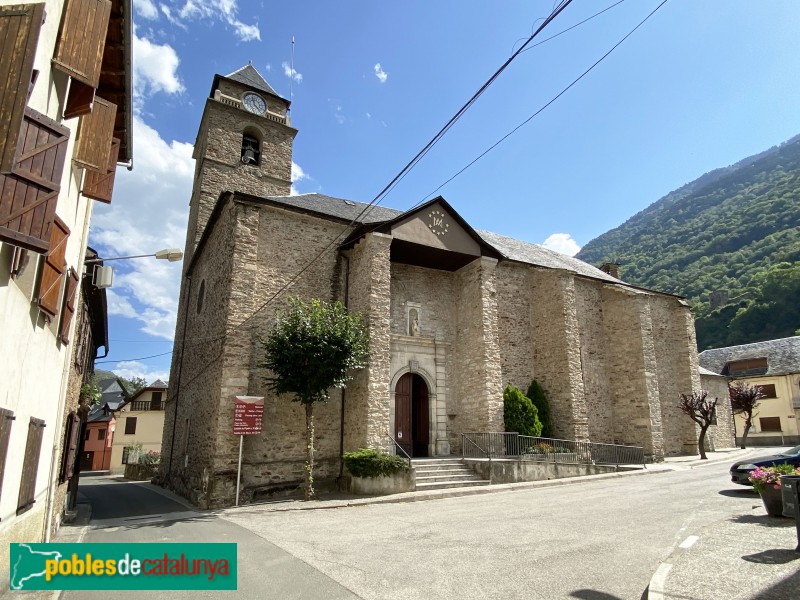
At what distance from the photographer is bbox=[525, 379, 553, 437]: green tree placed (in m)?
17.6

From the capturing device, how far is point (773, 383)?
111 feet

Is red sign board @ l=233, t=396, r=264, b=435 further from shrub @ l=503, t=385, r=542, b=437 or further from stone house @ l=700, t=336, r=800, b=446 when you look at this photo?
stone house @ l=700, t=336, r=800, b=446

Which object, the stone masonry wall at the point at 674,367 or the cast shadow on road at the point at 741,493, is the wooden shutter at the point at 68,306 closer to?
Result: the cast shadow on road at the point at 741,493

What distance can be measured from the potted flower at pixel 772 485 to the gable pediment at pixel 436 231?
1056 centimetres

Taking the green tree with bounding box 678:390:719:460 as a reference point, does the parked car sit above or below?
below

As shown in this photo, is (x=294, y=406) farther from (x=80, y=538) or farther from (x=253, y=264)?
(x=80, y=538)

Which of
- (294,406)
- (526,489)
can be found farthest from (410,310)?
(526,489)

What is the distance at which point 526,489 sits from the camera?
43.3ft

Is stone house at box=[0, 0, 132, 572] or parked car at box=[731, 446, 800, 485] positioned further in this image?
parked car at box=[731, 446, 800, 485]

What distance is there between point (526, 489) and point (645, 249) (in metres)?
88.1

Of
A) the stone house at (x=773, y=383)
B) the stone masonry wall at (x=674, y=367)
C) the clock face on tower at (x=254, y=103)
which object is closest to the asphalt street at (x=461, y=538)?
the stone masonry wall at (x=674, y=367)

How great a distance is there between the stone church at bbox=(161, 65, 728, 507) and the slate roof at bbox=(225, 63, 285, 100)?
10cm

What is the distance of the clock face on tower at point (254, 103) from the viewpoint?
2259 cm

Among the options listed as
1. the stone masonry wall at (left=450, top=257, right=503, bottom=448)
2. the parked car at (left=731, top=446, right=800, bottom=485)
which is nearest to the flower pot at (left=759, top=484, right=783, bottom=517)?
the parked car at (left=731, top=446, right=800, bottom=485)
